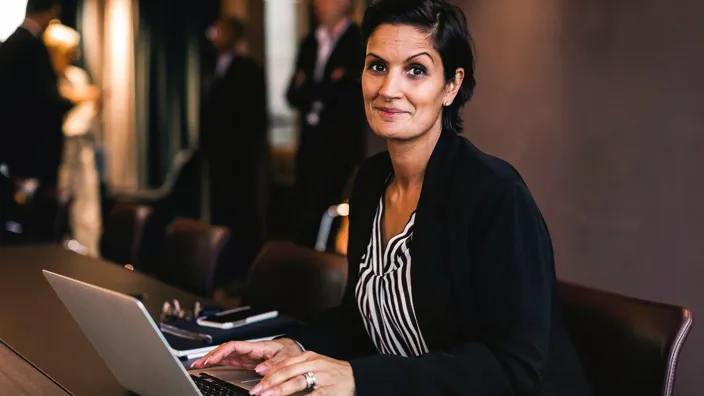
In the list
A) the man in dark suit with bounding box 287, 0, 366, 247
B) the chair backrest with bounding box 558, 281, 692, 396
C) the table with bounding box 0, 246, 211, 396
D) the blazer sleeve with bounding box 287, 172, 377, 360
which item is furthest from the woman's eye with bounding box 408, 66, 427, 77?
the man in dark suit with bounding box 287, 0, 366, 247

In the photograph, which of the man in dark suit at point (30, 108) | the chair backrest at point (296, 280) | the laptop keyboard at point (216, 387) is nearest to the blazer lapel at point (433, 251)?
the laptop keyboard at point (216, 387)

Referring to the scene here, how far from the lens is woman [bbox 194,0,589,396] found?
1.48 meters

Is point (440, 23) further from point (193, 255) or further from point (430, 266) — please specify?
point (193, 255)

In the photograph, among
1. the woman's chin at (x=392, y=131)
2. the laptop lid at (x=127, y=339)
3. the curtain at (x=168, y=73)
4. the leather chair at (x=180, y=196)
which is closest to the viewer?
the laptop lid at (x=127, y=339)

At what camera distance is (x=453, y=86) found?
1756mm

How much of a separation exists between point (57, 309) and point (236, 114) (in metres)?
4.31

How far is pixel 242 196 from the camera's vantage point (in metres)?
6.94

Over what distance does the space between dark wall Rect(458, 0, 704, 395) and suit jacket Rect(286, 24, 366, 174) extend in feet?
4.08

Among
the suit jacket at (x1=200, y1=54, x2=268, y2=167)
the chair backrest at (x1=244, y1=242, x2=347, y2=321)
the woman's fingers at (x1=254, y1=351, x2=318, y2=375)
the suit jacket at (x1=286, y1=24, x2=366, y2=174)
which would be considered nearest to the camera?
the woman's fingers at (x1=254, y1=351, x2=318, y2=375)

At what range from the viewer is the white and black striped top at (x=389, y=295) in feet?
5.59

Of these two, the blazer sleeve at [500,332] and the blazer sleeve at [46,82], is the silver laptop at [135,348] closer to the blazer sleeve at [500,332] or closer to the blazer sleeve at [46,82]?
the blazer sleeve at [500,332]

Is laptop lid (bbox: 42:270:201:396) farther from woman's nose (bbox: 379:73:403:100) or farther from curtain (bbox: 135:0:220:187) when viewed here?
curtain (bbox: 135:0:220:187)

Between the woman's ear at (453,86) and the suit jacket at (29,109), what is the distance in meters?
4.64

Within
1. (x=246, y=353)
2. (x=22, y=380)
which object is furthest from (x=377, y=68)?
(x=22, y=380)
